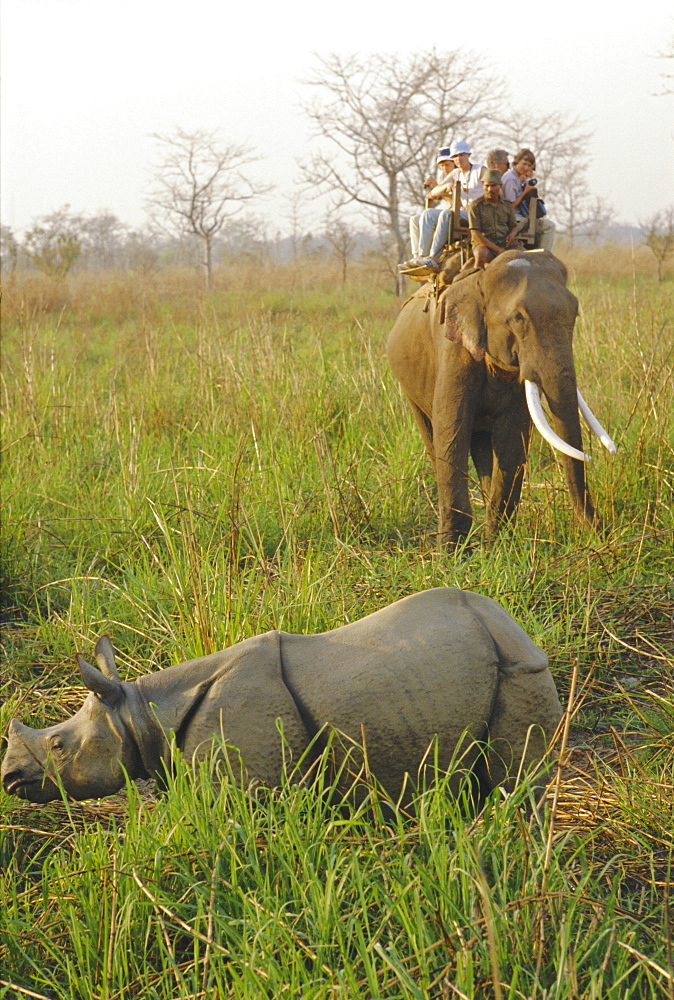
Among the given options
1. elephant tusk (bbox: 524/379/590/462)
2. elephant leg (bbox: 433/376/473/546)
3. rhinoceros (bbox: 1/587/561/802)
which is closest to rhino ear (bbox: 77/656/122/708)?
rhinoceros (bbox: 1/587/561/802)

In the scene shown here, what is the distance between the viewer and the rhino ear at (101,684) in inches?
83.9

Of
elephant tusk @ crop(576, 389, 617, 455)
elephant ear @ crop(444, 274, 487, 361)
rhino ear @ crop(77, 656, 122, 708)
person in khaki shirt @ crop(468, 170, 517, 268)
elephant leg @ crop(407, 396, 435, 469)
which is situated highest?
person in khaki shirt @ crop(468, 170, 517, 268)

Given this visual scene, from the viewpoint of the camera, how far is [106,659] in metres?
2.30

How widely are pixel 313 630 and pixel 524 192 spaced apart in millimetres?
2595

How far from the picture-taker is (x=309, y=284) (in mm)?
22484

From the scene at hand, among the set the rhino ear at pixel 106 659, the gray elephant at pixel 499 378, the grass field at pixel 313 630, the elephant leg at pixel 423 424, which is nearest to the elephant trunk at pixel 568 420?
the gray elephant at pixel 499 378

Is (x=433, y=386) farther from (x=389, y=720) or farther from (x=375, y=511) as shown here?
(x=389, y=720)

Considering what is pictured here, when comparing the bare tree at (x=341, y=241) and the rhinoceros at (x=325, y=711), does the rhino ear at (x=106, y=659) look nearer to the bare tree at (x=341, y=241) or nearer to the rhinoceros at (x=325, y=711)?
the rhinoceros at (x=325, y=711)

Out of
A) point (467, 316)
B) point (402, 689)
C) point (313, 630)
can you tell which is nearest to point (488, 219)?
point (467, 316)

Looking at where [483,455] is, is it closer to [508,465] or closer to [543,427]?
[508,465]

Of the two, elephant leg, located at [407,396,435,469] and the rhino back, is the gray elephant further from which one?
the rhino back

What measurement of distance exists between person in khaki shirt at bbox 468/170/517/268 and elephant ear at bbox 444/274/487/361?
0.14 m

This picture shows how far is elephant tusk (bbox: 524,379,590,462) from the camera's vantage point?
3742 mm

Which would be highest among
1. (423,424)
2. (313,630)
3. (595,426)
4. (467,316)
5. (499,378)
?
(467,316)
